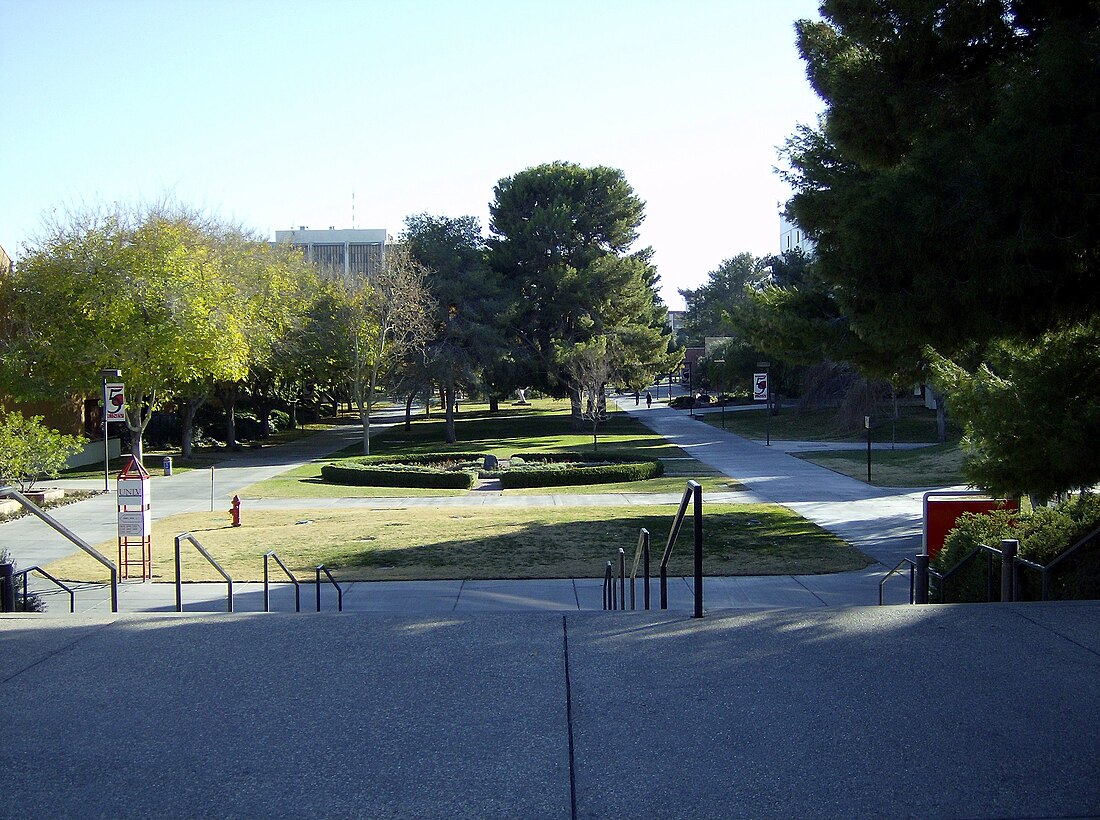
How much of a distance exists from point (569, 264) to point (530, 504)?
3182 centimetres

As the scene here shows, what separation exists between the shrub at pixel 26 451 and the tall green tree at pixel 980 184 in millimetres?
22435

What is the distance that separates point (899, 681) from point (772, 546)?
37.7 feet

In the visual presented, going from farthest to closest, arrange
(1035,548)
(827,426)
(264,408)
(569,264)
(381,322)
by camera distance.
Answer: (569,264)
(827,426)
(264,408)
(381,322)
(1035,548)

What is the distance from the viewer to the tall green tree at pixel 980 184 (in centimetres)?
703

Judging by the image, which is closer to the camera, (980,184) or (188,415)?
(980,184)

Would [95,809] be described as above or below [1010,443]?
below

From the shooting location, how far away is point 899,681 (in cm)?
535

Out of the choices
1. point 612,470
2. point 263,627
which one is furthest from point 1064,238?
point 612,470

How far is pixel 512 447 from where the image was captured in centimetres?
4388

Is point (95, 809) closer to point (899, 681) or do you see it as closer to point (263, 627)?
point (263, 627)

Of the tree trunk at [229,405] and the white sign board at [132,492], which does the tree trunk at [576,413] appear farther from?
the white sign board at [132,492]

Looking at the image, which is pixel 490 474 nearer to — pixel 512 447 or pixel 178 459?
pixel 512 447

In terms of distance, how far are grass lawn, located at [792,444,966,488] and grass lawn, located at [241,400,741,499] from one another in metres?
4.29

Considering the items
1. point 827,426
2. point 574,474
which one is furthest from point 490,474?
point 827,426
